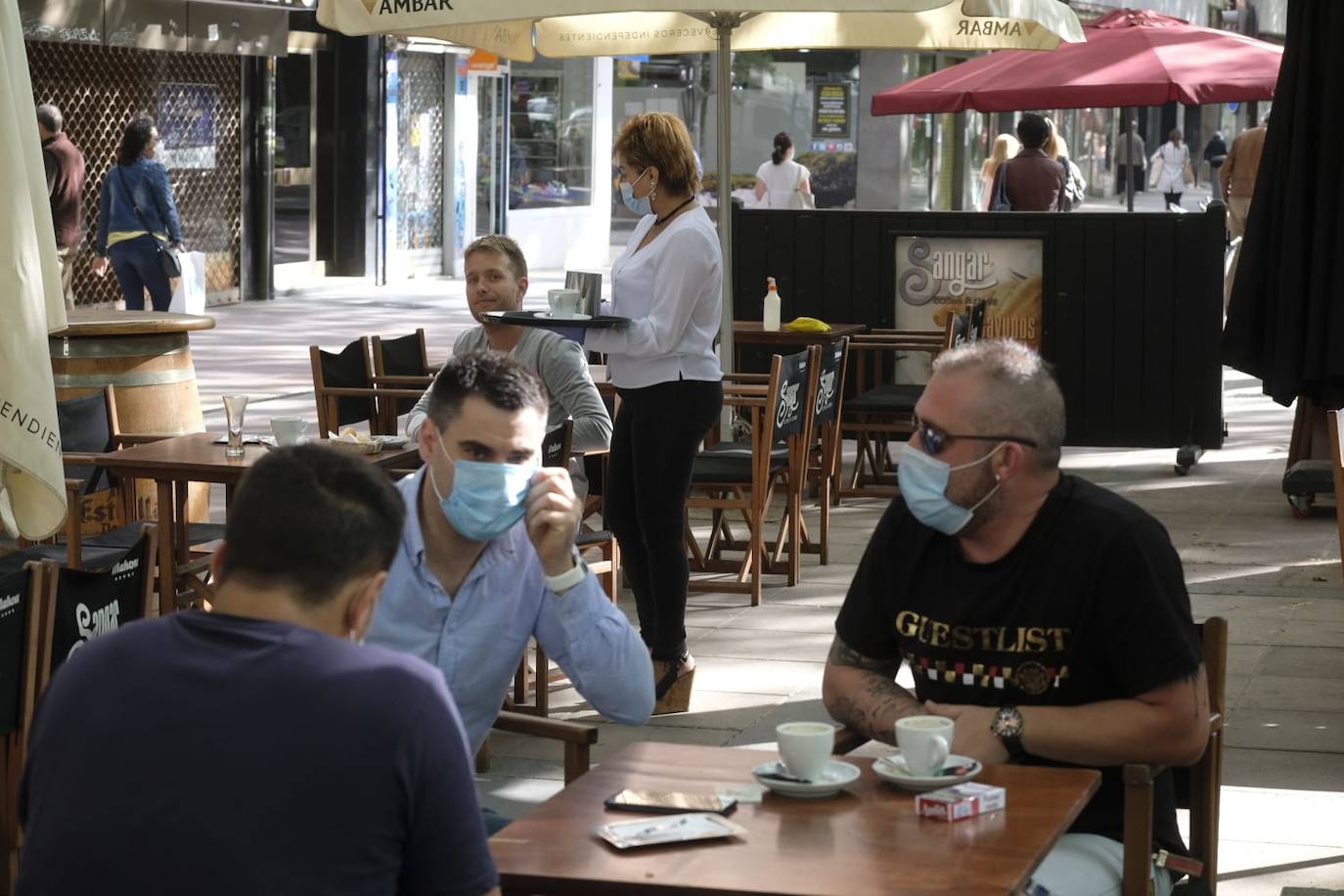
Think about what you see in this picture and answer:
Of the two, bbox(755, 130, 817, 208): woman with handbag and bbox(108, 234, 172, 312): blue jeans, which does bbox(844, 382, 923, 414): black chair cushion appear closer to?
bbox(108, 234, 172, 312): blue jeans

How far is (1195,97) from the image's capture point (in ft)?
42.8

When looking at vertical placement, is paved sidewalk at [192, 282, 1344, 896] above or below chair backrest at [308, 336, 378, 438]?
below

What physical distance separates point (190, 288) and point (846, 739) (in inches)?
374

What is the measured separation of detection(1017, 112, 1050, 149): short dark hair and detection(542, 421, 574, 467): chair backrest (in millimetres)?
9130

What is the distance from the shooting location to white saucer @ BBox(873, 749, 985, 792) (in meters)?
3.15

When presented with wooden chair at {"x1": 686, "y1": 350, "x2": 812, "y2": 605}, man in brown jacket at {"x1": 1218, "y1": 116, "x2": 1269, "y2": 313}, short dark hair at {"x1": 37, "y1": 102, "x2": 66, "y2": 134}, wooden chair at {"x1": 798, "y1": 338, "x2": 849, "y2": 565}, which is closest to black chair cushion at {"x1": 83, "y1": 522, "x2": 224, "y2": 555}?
wooden chair at {"x1": 686, "y1": 350, "x2": 812, "y2": 605}

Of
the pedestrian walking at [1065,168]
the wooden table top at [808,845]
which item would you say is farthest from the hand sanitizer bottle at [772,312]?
the wooden table top at [808,845]

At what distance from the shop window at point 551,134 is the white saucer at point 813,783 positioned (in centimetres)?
2416

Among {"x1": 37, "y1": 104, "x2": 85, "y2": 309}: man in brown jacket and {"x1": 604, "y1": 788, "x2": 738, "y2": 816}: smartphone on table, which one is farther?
{"x1": 37, "y1": 104, "x2": 85, "y2": 309}: man in brown jacket

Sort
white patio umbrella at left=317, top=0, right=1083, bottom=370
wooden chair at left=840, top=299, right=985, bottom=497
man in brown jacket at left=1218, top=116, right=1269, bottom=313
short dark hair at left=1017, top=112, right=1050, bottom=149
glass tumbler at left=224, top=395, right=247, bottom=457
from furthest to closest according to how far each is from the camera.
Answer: short dark hair at left=1017, top=112, right=1050, bottom=149, man in brown jacket at left=1218, top=116, right=1269, bottom=313, wooden chair at left=840, top=299, right=985, bottom=497, white patio umbrella at left=317, top=0, right=1083, bottom=370, glass tumbler at left=224, top=395, right=247, bottom=457

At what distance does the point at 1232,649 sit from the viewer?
24.1ft

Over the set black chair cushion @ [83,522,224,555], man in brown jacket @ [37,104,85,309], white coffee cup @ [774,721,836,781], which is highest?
man in brown jacket @ [37,104,85,309]

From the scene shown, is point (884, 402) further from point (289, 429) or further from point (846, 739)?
point (846, 739)

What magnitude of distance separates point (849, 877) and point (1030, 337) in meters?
9.60
